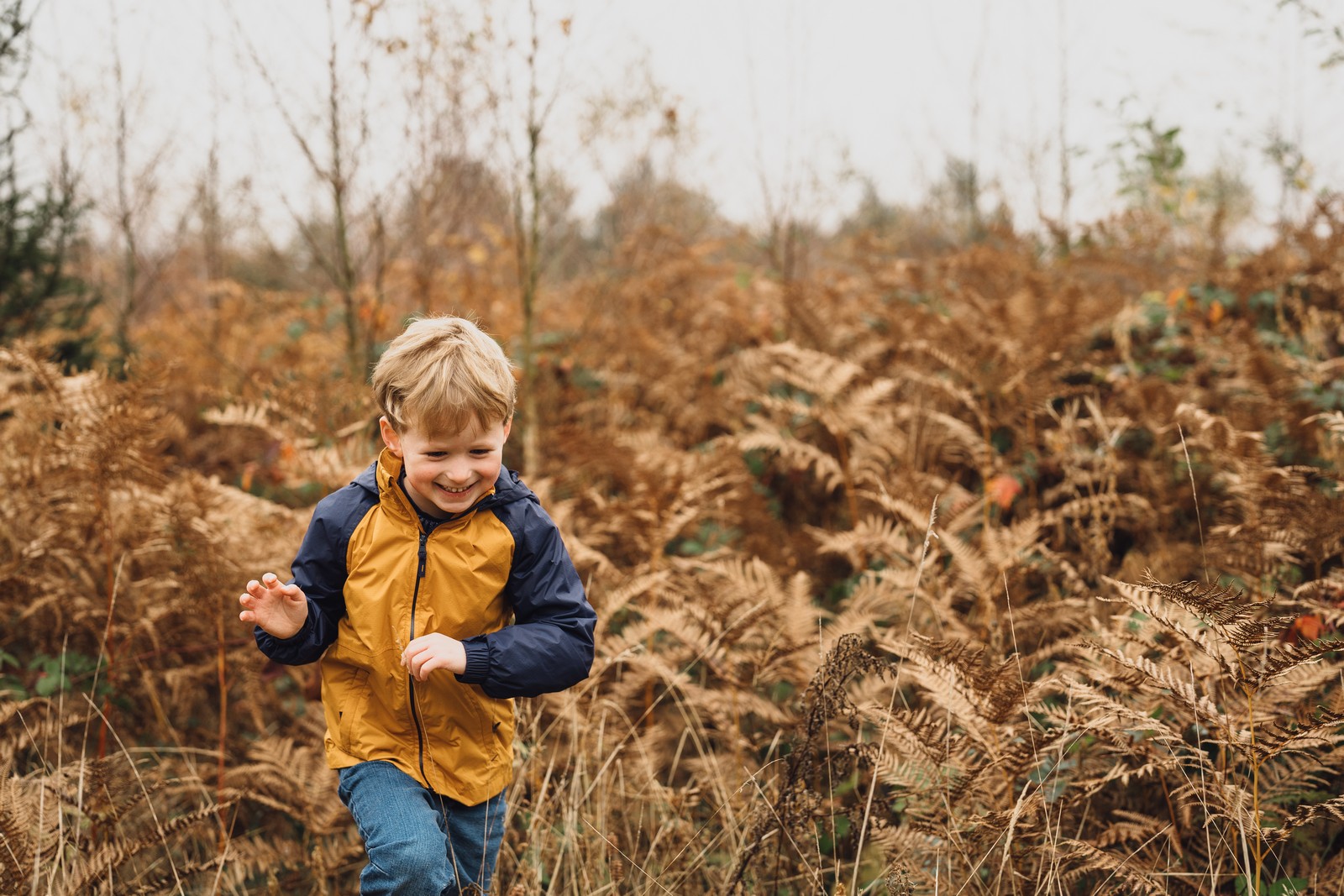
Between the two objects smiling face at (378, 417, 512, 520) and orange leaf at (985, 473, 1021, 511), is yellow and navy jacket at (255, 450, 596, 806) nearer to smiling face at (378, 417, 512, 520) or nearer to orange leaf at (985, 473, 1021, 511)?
smiling face at (378, 417, 512, 520)

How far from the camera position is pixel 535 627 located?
73.9 inches

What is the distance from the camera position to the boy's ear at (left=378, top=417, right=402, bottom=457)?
196cm

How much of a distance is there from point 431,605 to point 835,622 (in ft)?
6.97

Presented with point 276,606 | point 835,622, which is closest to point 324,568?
point 276,606

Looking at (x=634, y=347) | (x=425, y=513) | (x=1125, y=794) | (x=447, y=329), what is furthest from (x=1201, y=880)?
(x=634, y=347)

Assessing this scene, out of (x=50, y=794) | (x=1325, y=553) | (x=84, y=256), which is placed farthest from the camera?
(x=84, y=256)

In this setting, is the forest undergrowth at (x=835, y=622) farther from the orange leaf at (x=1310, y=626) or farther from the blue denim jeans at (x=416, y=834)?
the blue denim jeans at (x=416, y=834)

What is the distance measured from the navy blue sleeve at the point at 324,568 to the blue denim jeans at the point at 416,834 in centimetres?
28

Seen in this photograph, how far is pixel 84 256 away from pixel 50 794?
34.8 ft

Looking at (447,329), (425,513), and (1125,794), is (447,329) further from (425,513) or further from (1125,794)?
(1125,794)

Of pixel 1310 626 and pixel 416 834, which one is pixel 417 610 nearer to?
pixel 416 834

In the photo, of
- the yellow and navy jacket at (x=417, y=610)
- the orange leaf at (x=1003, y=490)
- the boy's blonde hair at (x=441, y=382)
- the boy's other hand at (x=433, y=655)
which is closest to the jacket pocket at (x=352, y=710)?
the yellow and navy jacket at (x=417, y=610)

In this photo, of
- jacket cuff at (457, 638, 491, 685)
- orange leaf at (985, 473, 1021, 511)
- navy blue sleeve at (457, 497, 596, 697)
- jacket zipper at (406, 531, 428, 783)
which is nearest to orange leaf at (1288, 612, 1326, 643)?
orange leaf at (985, 473, 1021, 511)

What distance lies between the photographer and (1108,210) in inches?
262
